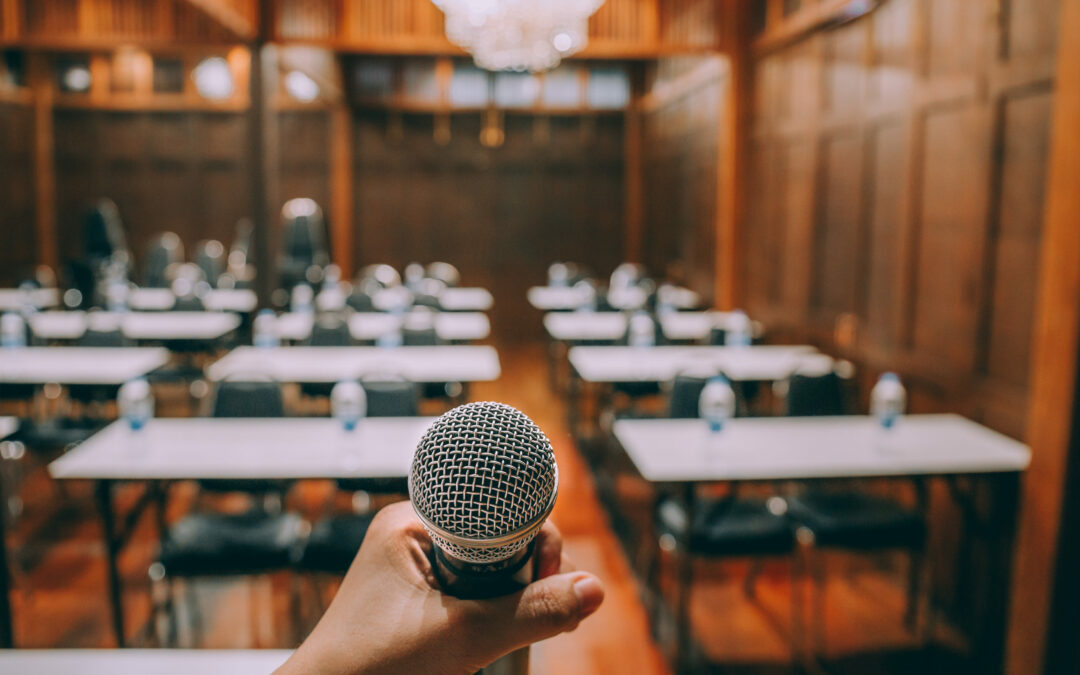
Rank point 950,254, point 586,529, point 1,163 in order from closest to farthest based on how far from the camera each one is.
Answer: point 950,254
point 586,529
point 1,163

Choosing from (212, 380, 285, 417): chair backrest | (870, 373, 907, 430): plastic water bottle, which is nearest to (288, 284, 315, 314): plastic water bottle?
(212, 380, 285, 417): chair backrest

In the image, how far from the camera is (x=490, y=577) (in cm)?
75

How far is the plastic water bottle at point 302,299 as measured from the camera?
7849 millimetres

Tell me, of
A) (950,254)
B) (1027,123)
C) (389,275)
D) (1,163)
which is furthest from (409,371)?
(1,163)

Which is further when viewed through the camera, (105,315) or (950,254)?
(105,315)

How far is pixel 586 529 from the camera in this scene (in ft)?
16.7

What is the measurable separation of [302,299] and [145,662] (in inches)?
292

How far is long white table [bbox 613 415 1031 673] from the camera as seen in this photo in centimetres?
332

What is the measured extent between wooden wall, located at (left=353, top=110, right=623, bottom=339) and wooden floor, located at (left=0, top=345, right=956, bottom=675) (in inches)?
317

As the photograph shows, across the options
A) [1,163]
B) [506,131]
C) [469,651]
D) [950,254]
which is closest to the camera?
[469,651]

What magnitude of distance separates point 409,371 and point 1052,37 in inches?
142

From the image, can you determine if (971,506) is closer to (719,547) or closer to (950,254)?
(719,547)

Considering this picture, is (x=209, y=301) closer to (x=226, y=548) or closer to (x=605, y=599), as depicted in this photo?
(x=226, y=548)

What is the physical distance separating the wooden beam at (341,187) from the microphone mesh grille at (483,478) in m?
12.1
